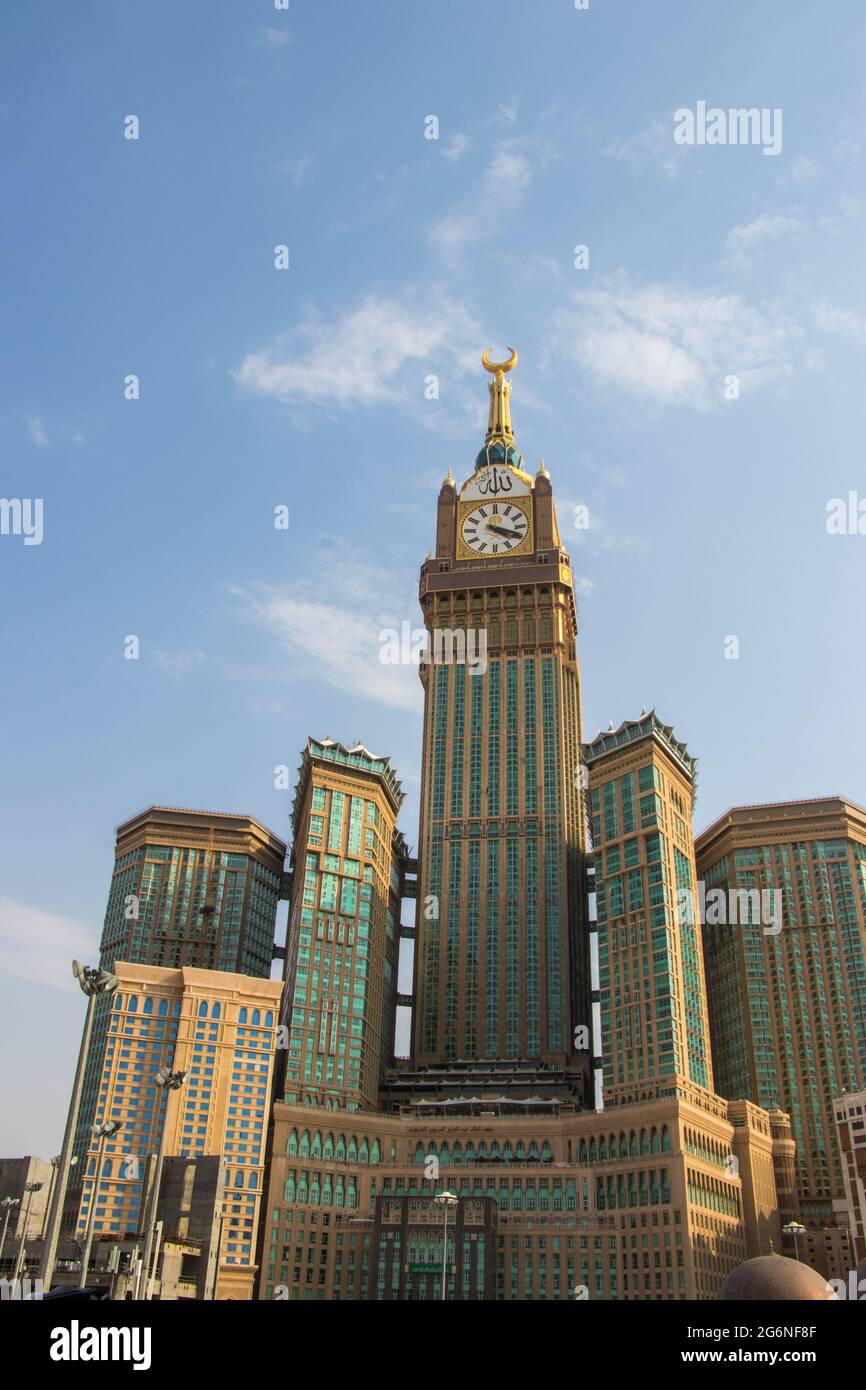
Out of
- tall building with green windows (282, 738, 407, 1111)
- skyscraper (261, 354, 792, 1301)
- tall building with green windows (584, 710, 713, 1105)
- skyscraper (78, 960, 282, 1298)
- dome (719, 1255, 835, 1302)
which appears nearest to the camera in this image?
dome (719, 1255, 835, 1302)

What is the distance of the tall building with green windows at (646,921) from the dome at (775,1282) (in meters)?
116

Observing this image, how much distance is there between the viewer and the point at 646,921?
178375mm

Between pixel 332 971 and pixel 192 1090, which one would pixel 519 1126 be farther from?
pixel 192 1090

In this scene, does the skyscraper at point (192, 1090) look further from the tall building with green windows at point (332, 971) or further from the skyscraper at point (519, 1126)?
the tall building with green windows at point (332, 971)

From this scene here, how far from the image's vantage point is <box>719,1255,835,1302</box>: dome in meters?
48.2

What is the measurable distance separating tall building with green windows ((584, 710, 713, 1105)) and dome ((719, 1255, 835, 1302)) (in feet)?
381

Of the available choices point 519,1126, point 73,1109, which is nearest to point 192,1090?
point 519,1126

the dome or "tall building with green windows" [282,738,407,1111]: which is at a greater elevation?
"tall building with green windows" [282,738,407,1111]

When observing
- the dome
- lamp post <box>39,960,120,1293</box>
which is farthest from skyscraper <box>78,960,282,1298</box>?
the dome

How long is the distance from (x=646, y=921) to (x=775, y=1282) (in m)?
131

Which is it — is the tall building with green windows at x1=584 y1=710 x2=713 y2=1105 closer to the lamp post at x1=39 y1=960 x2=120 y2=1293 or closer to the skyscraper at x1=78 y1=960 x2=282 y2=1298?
the skyscraper at x1=78 y1=960 x2=282 y2=1298

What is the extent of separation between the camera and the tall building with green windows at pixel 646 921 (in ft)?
554
